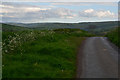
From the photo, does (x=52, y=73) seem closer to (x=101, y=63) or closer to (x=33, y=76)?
(x=33, y=76)

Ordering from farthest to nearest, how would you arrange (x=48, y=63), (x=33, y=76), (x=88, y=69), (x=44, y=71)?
(x=48, y=63)
(x=88, y=69)
(x=44, y=71)
(x=33, y=76)

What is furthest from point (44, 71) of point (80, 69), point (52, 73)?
point (80, 69)

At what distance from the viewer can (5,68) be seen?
472 inches

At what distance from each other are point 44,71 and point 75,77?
6.06 ft

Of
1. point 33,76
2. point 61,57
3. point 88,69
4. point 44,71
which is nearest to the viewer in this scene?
point 33,76

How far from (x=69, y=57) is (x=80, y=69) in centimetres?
332

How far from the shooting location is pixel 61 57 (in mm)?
15336

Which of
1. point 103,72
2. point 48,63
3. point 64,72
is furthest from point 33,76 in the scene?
point 103,72

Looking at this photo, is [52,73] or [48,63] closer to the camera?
[52,73]

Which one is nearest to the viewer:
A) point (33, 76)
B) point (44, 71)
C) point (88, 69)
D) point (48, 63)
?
point (33, 76)

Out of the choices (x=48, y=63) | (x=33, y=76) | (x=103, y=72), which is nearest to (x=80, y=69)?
(x=103, y=72)

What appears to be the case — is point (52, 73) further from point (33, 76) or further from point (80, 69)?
point (80, 69)

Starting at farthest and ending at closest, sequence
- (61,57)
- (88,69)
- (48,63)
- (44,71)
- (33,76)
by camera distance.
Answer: (61,57) → (48,63) → (88,69) → (44,71) → (33,76)

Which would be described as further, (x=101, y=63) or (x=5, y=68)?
(x=101, y=63)
